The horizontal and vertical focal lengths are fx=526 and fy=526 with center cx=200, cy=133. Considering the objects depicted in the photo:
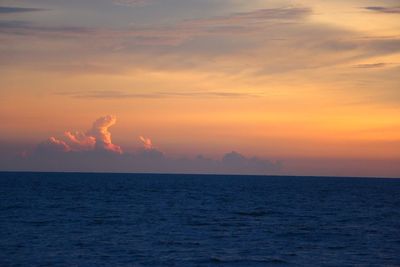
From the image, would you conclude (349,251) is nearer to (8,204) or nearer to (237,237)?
(237,237)

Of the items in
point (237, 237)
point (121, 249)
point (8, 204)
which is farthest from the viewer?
point (8, 204)

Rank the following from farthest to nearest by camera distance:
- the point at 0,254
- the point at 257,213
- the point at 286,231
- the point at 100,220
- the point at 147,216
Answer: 1. the point at 257,213
2. the point at 147,216
3. the point at 100,220
4. the point at 286,231
5. the point at 0,254

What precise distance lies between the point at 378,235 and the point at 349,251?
982 cm

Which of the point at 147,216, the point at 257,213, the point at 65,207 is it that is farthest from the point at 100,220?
the point at 257,213

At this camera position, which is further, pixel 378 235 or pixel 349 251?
pixel 378 235

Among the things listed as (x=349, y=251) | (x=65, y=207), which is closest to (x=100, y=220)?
(x=65, y=207)

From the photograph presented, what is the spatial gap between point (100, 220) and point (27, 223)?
768cm

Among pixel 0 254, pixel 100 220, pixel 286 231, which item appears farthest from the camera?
pixel 100 220

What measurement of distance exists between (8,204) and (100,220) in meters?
22.9

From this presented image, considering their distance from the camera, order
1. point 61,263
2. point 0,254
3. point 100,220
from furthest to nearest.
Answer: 1. point 100,220
2. point 0,254
3. point 61,263

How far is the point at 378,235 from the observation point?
151 feet

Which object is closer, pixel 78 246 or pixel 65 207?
pixel 78 246

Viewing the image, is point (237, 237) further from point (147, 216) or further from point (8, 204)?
point (8, 204)

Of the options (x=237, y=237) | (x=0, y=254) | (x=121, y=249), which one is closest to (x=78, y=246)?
(x=121, y=249)
